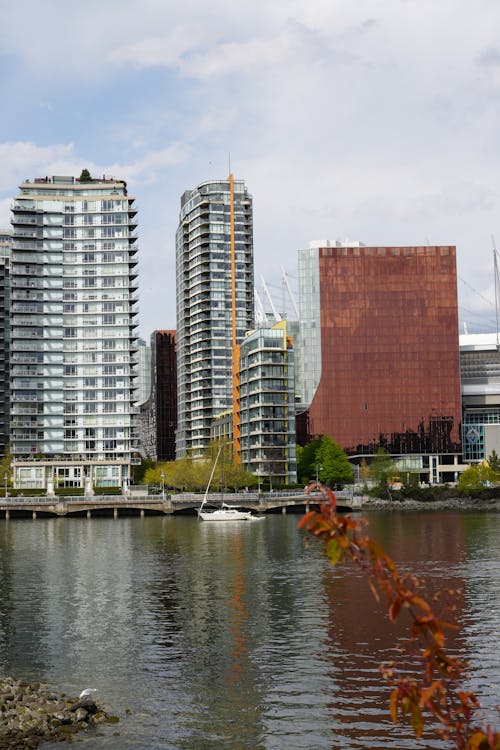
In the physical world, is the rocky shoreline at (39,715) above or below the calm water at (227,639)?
above

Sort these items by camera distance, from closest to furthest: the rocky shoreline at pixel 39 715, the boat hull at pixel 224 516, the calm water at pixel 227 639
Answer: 1. the rocky shoreline at pixel 39 715
2. the calm water at pixel 227 639
3. the boat hull at pixel 224 516

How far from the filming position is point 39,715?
116 feet

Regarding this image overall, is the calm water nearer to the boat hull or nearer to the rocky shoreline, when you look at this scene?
the rocky shoreline

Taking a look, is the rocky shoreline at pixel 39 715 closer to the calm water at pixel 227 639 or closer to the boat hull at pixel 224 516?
the calm water at pixel 227 639

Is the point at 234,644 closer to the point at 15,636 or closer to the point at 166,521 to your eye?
the point at 15,636

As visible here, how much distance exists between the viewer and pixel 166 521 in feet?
604

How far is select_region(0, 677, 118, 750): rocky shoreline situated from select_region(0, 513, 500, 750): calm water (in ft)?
3.22

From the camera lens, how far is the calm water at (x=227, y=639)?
35688 mm

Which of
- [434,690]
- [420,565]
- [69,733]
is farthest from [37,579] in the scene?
[434,690]

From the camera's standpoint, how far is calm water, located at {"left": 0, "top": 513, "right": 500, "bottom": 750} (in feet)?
117

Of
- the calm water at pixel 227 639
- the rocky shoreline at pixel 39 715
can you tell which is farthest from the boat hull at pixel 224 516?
the rocky shoreline at pixel 39 715

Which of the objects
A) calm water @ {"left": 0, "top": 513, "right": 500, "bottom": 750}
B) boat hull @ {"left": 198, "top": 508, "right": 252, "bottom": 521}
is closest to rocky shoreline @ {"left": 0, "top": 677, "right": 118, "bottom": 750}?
calm water @ {"left": 0, "top": 513, "right": 500, "bottom": 750}

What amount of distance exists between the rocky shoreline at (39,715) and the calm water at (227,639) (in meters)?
0.98

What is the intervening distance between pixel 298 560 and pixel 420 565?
1507 centimetres
